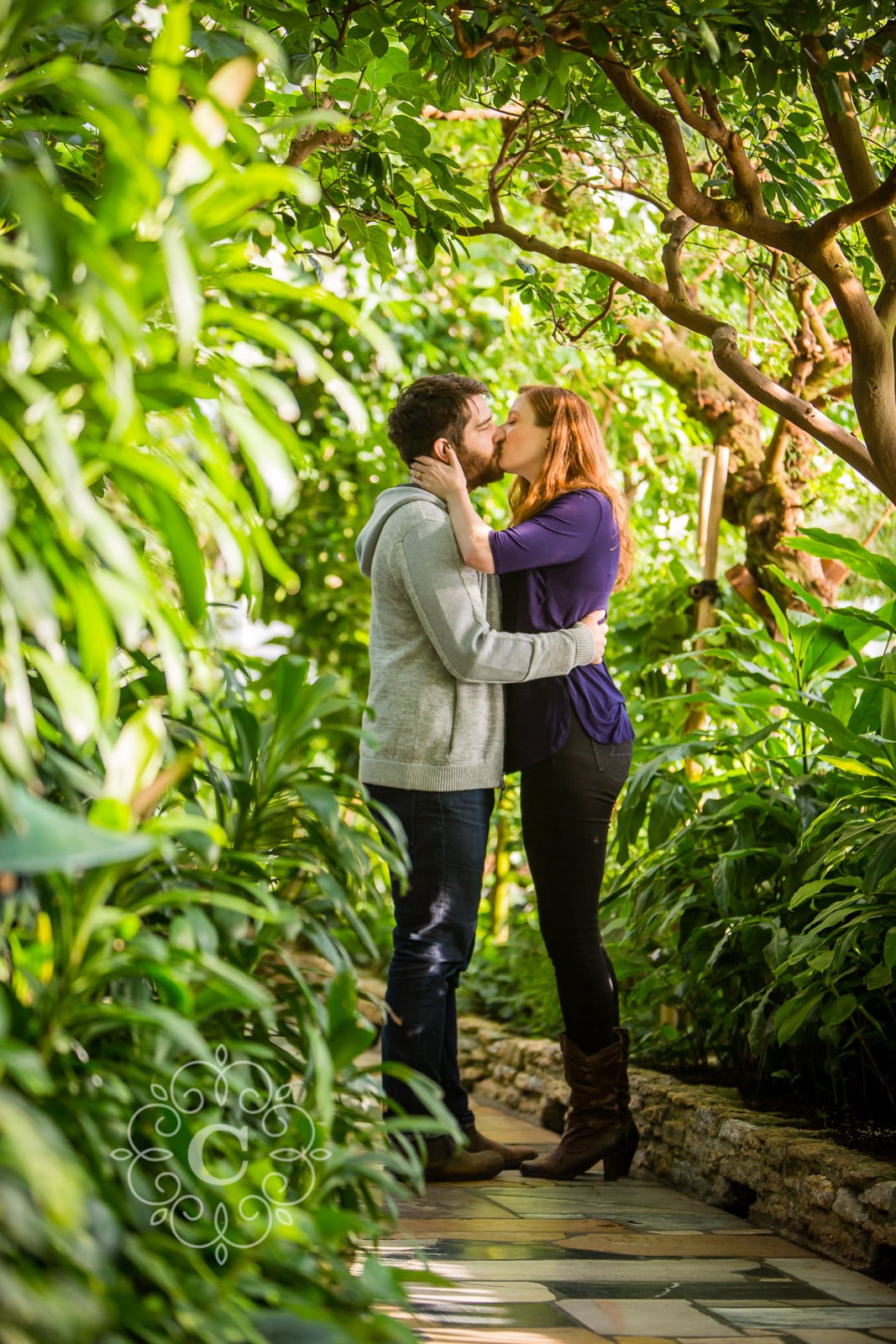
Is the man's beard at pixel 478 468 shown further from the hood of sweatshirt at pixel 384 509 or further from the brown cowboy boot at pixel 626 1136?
the brown cowboy boot at pixel 626 1136

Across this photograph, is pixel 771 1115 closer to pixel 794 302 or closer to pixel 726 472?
pixel 726 472

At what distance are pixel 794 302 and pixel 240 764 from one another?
2.88 meters

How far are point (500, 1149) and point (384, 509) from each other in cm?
136

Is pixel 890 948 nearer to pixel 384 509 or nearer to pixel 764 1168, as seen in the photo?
pixel 764 1168

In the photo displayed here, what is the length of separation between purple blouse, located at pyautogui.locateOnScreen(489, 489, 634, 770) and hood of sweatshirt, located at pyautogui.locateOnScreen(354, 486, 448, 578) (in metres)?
0.19

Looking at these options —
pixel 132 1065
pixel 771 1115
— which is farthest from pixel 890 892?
pixel 132 1065

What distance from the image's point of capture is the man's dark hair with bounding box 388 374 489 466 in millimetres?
2564

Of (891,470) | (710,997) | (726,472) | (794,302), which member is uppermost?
(794,302)

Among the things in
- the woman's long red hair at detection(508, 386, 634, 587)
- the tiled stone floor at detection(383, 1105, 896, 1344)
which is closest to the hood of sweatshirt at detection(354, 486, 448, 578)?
the woman's long red hair at detection(508, 386, 634, 587)

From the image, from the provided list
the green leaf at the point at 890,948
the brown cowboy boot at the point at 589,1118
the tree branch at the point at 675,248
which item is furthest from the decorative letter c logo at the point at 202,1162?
the tree branch at the point at 675,248

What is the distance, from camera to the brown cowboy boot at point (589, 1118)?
254 centimetres

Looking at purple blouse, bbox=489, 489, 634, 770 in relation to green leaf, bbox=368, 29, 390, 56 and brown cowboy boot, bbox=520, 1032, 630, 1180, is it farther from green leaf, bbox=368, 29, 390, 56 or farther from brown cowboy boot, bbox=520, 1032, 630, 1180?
green leaf, bbox=368, 29, 390, 56

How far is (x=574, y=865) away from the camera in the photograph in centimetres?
254

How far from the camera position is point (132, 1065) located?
1.09 meters
